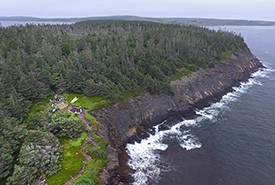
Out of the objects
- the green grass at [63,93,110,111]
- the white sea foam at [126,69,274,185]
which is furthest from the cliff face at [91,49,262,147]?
the white sea foam at [126,69,274,185]

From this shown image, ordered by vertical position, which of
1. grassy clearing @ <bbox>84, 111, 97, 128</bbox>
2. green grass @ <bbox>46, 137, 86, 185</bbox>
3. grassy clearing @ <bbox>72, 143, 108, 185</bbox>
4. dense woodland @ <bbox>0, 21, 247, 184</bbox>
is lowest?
grassy clearing @ <bbox>72, 143, 108, 185</bbox>

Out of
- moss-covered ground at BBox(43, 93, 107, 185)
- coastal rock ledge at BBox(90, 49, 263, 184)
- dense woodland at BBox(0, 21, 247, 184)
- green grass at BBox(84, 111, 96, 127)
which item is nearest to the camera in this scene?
moss-covered ground at BBox(43, 93, 107, 185)

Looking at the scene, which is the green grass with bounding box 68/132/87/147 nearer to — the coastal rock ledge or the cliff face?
the cliff face

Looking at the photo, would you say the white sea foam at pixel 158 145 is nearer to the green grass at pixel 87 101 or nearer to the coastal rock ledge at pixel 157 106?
the coastal rock ledge at pixel 157 106

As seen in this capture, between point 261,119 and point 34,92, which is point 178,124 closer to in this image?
point 261,119

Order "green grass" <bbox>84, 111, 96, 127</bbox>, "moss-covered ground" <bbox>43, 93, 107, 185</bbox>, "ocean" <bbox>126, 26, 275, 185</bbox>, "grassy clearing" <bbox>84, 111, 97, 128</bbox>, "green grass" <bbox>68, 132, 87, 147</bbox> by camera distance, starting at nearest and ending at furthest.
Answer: "moss-covered ground" <bbox>43, 93, 107, 185</bbox> < "ocean" <bbox>126, 26, 275, 185</bbox> < "green grass" <bbox>68, 132, 87, 147</bbox> < "grassy clearing" <bbox>84, 111, 97, 128</bbox> < "green grass" <bbox>84, 111, 96, 127</bbox>

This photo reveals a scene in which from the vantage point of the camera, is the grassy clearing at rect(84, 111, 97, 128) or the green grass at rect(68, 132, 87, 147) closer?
the green grass at rect(68, 132, 87, 147)

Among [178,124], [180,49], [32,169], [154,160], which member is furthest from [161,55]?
[32,169]

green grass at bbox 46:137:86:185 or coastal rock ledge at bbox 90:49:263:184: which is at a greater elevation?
green grass at bbox 46:137:86:185
